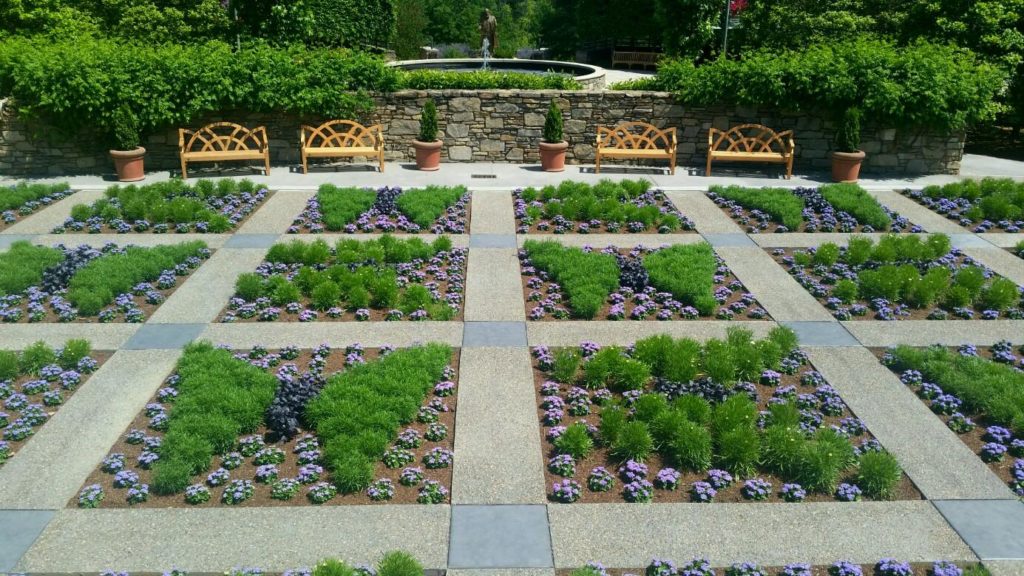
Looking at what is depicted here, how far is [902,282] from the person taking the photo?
28.0ft

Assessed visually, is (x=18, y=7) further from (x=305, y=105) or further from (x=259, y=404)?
(x=259, y=404)

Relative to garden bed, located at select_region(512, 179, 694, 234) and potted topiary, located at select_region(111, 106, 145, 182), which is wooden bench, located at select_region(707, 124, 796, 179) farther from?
potted topiary, located at select_region(111, 106, 145, 182)

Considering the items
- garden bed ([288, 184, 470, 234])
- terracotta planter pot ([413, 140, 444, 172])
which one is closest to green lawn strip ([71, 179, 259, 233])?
garden bed ([288, 184, 470, 234])

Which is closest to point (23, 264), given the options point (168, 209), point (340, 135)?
point (168, 209)

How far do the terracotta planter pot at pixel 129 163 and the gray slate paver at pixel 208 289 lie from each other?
430 cm

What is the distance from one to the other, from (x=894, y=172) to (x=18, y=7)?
17.7 metres

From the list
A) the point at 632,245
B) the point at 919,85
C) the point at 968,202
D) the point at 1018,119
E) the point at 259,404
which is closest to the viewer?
the point at 259,404

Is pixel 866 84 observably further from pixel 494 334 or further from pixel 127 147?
pixel 127 147

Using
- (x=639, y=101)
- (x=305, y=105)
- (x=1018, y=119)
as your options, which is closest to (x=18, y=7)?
(x=305, y=105)

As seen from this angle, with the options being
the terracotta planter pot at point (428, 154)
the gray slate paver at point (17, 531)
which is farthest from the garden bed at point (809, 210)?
the gray slate paver at point (17, 531)

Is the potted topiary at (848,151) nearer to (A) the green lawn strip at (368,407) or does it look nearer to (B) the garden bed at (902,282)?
(B) the garden bed at (902,282)

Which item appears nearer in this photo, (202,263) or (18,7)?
(202,263)

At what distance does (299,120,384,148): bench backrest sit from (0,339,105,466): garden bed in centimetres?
725

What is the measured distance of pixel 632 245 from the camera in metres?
10.1
